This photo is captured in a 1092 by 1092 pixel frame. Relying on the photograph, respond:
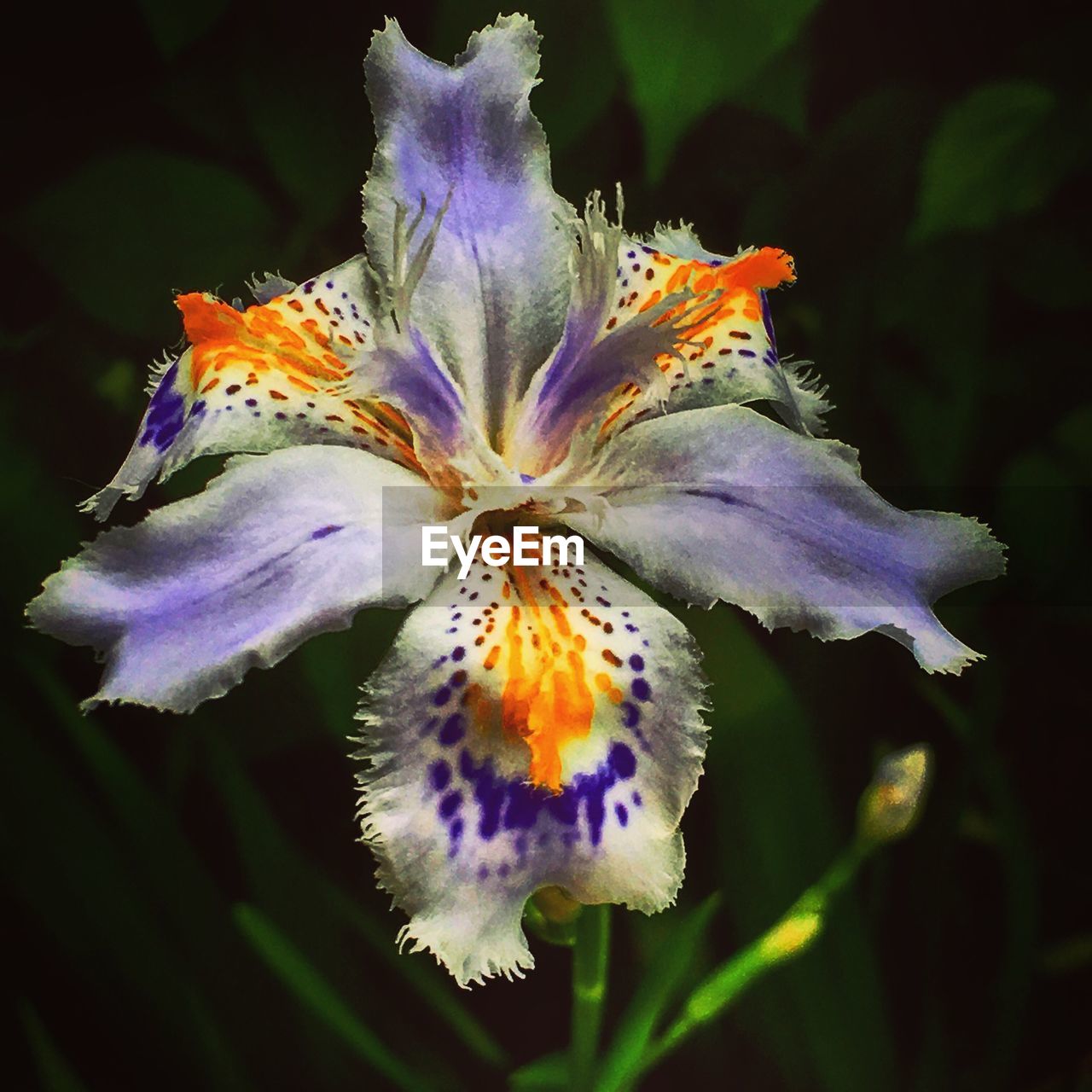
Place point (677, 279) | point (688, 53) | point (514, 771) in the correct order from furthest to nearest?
1. point (688, 53)
2. point (677, 279)
3. point (514, 771)

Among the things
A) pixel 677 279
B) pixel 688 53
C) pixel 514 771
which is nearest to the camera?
pixel 514 771

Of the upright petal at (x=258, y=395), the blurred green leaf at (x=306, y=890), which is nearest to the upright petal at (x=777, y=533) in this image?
the upright petal at (x=258, y=395)

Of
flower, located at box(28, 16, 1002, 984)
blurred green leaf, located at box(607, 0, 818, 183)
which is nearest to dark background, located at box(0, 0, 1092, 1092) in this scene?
blurred green leaf, located at box(607, 0, 818, 183)

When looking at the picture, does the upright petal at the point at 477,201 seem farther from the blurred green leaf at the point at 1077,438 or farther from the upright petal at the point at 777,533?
the blurred green leaf at the point at 1077,438

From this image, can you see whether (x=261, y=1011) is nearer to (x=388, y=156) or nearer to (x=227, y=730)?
(x=227, y=730)

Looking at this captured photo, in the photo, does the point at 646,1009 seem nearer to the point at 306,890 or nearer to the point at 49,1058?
the point at 306,890

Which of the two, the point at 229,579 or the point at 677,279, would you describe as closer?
the point at 229,579

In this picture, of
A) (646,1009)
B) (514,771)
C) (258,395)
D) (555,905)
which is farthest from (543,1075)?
(258,395)

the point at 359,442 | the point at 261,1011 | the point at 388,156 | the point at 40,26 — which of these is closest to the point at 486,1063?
the point at 261,1011
